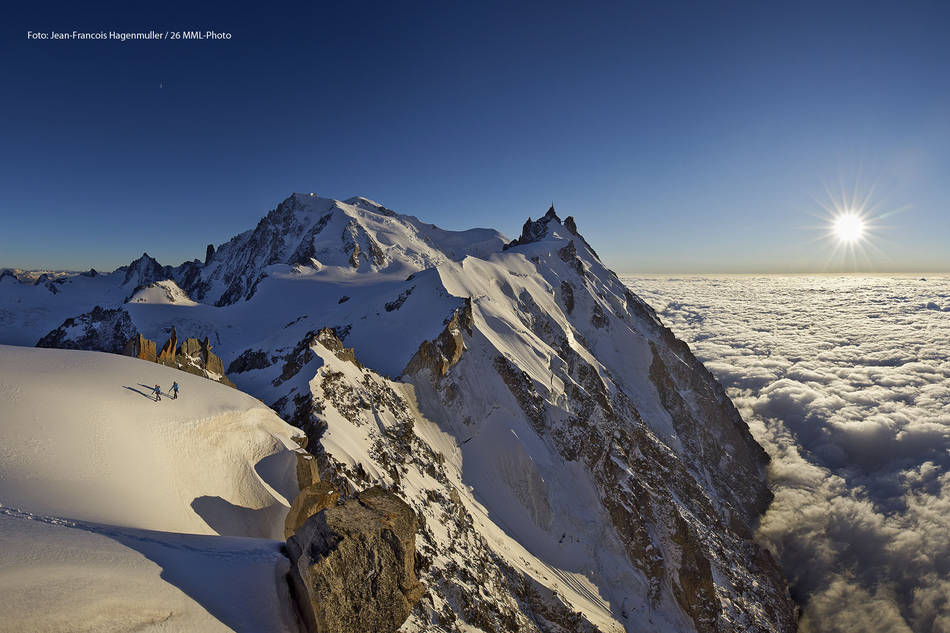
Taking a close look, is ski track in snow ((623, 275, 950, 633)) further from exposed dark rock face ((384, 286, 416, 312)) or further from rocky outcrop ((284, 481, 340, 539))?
rocky outcrop ((284, 481, 340, 539))

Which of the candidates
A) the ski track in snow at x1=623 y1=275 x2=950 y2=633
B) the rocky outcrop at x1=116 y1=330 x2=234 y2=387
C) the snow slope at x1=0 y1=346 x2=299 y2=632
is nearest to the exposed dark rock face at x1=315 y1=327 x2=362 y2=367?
the rocky outcrop at x1=116 y1=330 x2=234 y2=387

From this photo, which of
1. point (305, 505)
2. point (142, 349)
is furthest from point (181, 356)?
point (305, 505)

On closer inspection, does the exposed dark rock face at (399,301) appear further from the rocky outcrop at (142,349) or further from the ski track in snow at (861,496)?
the ski track in snow at (861,496)

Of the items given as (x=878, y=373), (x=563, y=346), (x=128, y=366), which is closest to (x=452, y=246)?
(x=563, y=346)

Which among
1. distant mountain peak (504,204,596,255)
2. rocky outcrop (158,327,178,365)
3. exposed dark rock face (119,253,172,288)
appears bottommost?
rocky outcrop (158,327,178,365)

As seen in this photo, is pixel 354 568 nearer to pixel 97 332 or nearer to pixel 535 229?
pixel 97 332

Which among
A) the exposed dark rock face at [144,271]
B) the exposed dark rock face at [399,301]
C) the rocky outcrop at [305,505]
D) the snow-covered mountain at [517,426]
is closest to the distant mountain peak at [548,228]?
the snow-covered mountain at [517,426]
